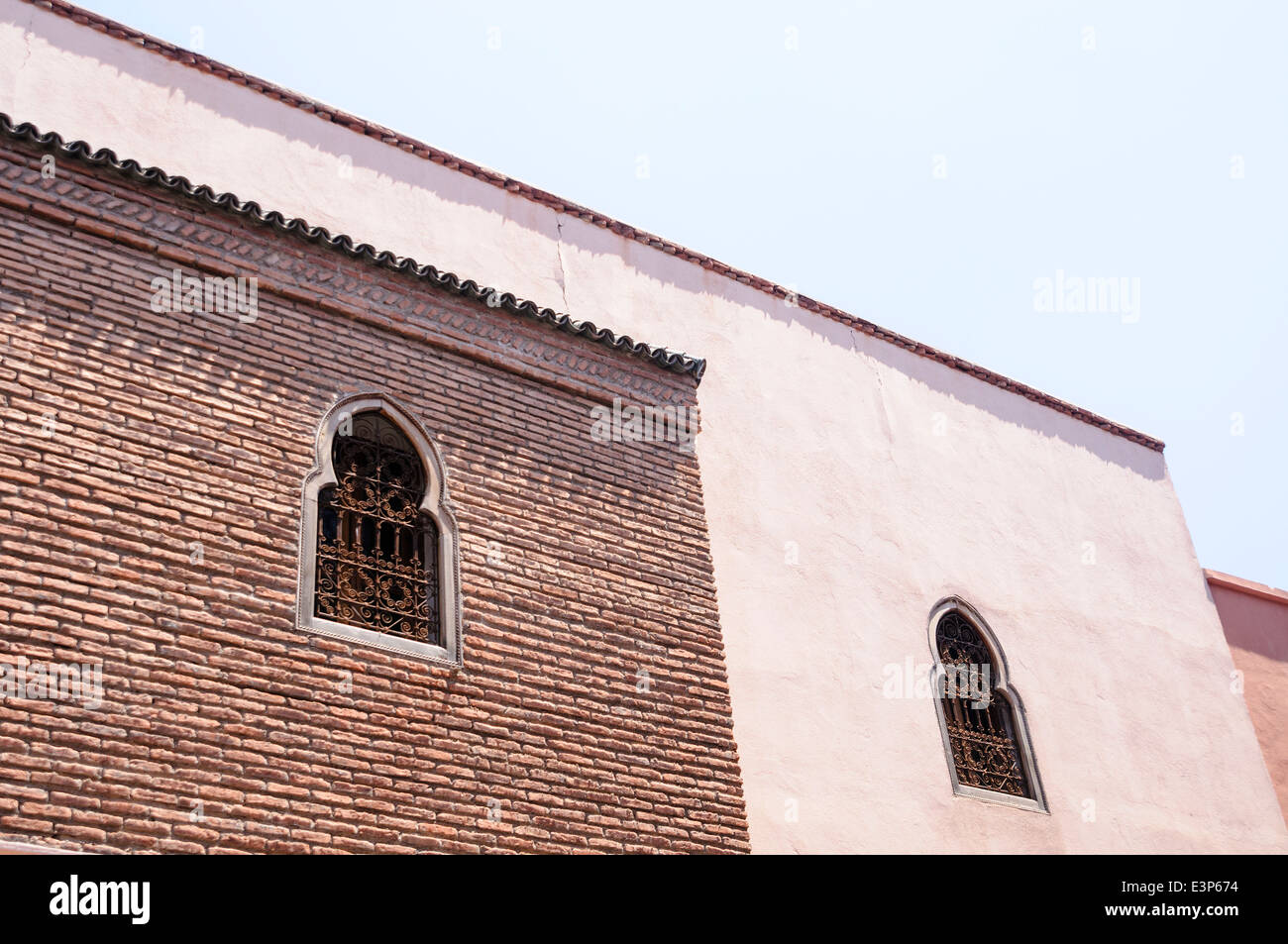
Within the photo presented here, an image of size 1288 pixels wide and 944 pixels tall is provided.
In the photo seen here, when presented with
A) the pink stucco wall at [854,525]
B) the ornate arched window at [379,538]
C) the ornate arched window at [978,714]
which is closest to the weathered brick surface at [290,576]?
the ornate arched window at [379,538]

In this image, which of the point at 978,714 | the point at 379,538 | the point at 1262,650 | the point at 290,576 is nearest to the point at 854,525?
the point at 978,714

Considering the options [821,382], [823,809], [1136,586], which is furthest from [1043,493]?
[823,809]

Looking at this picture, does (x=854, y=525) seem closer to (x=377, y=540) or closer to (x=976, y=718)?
(x=976, y=718)

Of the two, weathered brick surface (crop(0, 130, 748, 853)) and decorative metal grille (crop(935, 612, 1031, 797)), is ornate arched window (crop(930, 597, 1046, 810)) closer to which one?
decorative metal grille (crop(935, 612, 1031, 797))

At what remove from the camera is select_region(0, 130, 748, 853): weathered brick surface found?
5.12 meters

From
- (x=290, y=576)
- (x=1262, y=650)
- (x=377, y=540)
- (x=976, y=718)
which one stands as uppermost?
(x=1262, y=650)

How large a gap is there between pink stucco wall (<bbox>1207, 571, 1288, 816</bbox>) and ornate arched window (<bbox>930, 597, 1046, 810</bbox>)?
2.77 metres

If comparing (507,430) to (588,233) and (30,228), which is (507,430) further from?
(588,233)

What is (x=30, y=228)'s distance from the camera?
19.0 feet

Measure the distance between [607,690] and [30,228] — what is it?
2.98 meters

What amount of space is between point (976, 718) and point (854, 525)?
56.2 inches

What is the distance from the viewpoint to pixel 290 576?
18.8ft

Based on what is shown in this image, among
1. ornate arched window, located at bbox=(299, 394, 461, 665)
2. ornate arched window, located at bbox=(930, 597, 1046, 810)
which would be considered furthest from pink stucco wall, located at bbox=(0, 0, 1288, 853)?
ornate arched window, located at bbox=(299, 394, 461, 665)
